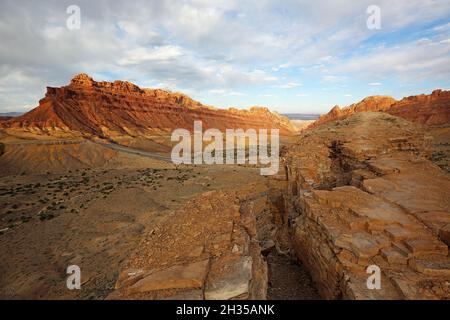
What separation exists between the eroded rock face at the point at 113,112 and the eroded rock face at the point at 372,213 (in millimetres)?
59231

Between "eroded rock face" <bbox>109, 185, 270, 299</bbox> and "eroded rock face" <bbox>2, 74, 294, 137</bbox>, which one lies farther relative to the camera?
"eroded rock face" <bbox>2, 74, 294, 137</bbox>

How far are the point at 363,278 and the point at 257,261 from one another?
1970 millimetres

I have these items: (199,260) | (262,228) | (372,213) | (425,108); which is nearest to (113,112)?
(262,228)

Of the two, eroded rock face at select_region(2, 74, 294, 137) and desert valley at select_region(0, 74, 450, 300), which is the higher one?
eroded rock face at select_region(2, 74, 294, 137)

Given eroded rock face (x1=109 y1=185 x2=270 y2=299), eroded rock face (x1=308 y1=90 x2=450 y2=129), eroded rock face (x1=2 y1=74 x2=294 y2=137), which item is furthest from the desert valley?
eroded rock face (x1=308 y1=90 x2=450 y2=129)

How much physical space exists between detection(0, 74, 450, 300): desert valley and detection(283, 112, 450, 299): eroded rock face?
33mm

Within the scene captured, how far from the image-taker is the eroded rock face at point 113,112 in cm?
5822

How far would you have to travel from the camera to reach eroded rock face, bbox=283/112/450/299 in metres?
4.55

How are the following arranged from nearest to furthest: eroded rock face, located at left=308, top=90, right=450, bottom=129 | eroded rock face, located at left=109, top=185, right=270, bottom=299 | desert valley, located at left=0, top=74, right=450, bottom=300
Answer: eroded rock face, located at left=109, top=185, right=270, bottom=299
desert valley, located at left=0, top=74, right=450, bottom=300
eroded rock face, located at left=308, top=90, right=450, bottom=129

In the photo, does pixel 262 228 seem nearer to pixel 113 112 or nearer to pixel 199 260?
pixel 199 260

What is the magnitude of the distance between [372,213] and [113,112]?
75.6 meters

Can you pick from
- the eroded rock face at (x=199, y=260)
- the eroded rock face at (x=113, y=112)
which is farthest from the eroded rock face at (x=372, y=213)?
the eroded rock face at (x=113, y=112)

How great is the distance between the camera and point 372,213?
6.16 metres

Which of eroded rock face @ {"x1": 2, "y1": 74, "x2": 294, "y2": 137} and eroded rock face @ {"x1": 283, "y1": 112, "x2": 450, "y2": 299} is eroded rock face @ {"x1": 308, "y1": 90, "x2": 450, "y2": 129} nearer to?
eroded rock face @ {"x1": 283, "y1": 112, "x2": 450, "y2": 299}
